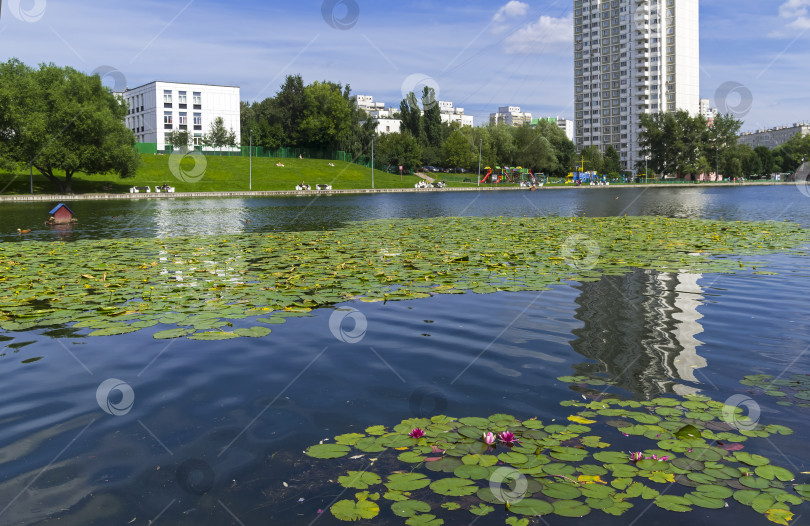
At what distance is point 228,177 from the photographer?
8581cm

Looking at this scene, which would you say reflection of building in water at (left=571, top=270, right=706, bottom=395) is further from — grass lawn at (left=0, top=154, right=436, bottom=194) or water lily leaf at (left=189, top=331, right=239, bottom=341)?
A: grass lawn at (left=0, top=154, right=436, bottom=194)

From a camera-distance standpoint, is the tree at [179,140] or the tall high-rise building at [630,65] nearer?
the tree at [179,140]

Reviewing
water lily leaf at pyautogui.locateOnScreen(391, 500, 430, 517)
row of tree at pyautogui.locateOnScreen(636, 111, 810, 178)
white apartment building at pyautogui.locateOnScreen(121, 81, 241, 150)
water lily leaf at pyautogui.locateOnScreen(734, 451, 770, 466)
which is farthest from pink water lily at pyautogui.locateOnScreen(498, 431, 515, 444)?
row of tree at pyautogui.locateOnScreen(636, 111, 810, 178)

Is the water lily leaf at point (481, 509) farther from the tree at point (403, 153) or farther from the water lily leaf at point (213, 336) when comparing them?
the tree at point (403, 153)

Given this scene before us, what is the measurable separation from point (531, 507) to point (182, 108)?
428 ft

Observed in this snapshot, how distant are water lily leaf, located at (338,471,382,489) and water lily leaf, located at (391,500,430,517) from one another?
29 centimetres

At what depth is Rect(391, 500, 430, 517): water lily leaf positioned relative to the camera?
363 cm

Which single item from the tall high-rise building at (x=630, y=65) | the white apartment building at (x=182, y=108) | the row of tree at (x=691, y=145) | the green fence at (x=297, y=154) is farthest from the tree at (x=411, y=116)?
the tall high-rise building at (x=630, y=65)

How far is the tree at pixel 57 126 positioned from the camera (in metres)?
61.1

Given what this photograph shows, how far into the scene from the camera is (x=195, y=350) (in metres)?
7.39

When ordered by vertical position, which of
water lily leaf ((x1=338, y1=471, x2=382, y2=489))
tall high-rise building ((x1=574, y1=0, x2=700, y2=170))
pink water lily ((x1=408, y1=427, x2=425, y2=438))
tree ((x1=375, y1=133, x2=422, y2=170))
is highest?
tall high-rise building ((x1=574, y1=0, x2=700, y2=170))

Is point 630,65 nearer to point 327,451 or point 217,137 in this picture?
point 217,137

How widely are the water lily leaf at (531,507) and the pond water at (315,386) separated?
0.10 m

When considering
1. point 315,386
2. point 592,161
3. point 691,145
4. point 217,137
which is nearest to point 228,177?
point 217,137
